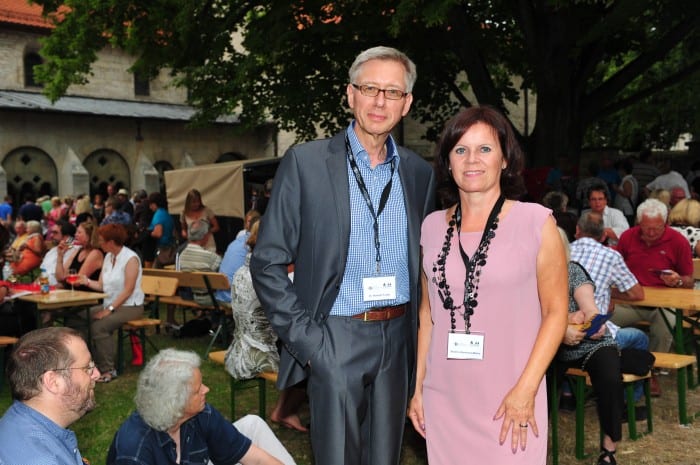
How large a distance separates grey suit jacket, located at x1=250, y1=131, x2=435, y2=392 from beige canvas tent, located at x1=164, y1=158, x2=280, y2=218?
1324 cm

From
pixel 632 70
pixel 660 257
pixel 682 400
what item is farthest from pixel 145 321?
pixel 632 70

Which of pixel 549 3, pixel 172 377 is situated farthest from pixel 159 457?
pixel 549 3

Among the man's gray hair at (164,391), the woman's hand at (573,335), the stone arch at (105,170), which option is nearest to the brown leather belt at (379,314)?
the man's gray hair at (164,391)

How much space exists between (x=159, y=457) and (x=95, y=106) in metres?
33.4

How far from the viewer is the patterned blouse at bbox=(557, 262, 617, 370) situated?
17.1 ft

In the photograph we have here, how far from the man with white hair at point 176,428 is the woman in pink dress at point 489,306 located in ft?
4.30

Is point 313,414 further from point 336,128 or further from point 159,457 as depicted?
point 336,128

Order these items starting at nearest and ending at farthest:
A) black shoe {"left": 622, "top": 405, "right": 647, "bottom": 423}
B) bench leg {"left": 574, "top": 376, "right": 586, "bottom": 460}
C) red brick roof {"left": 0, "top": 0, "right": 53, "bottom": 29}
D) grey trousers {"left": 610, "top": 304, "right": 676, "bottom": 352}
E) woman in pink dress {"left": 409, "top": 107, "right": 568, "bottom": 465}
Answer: woman in pink dress {"left": 409, "top": 107, "right": 568, "bottom": 465} → bench leg {"left": 574, "top": 376, "right": 586, "bottom": 460} → black shoe {"left": 622, "top": 405, "right": 647, "bottom": 423} → grey trousers {"left": 610, "top": 304, "right": 676, "bottom": 352} → red brick roof {"left": 0, "top": 0, "right": 53, "bottom": 29}

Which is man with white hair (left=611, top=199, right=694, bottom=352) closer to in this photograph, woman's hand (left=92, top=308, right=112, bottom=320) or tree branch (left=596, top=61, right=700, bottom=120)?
woman's hand (left=92, top=308, right=112, bottom=320)

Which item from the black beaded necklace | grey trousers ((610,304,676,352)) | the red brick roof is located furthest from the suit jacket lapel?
the red brick roof

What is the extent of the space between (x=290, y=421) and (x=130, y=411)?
1588mm

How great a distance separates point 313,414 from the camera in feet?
9.34

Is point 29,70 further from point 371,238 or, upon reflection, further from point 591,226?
point 371,238

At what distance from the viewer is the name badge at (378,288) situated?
284 centimetres
